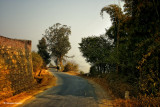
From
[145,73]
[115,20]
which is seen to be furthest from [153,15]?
[115,20]

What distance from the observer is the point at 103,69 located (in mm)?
24391

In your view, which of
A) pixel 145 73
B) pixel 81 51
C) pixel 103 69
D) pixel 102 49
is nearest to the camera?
pixel 145 73

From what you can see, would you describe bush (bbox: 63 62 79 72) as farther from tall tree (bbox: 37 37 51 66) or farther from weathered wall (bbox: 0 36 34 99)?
weathered wall (bbox: 0 36 34 99)

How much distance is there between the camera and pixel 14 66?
1181cm

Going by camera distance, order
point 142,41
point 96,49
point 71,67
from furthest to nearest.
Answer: point 71,67
point 96,49
point 142,41

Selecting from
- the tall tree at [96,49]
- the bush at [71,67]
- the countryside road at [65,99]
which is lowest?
the countryside road at [65,99]

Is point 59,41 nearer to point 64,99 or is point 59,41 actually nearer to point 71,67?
point 71,67

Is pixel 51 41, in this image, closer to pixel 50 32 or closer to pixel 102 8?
pixel 50 32

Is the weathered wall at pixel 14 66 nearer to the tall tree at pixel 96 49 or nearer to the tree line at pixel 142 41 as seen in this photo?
the tree line at pixel 142 41

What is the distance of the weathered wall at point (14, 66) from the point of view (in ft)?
33.2

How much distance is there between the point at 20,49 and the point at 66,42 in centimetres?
3166

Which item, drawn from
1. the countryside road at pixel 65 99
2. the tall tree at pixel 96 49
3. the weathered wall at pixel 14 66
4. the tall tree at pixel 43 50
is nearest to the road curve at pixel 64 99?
the countryside road at pixel 65 99

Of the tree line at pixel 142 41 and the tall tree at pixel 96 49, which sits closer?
the tree line at pixel 142 41

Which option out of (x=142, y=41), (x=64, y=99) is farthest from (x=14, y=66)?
(x=142, y=41)
